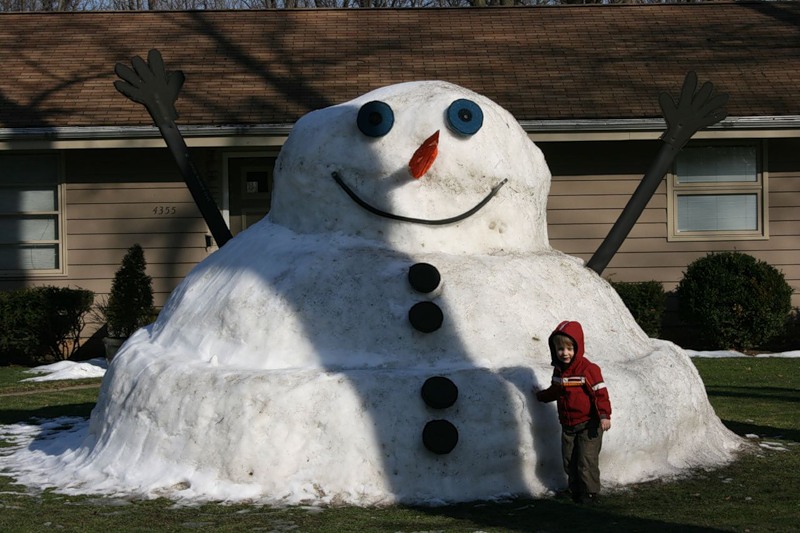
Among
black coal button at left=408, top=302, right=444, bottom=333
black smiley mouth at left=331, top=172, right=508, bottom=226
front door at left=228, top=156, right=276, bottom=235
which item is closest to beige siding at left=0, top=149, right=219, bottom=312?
front door at left=228, top=156, right=276, bottom=235

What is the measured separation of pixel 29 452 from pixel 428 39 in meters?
10.7

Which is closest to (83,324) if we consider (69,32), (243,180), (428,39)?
(243,180)

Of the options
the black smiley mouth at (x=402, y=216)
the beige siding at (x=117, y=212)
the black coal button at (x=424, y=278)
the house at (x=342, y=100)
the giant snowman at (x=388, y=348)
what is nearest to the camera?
the giant snowman at (x=388, y=348)

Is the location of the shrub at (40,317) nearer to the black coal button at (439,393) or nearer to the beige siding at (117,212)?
the beige siding at (117,212)

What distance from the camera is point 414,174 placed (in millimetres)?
6723

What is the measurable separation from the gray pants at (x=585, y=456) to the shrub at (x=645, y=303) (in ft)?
27.0

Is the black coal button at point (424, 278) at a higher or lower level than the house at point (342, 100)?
lower

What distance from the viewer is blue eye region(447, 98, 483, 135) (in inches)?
271

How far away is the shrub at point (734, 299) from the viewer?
46.3 ft

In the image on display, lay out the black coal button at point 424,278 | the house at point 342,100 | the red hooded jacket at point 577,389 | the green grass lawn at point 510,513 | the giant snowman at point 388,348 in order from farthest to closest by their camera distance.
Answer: the house at point 342,100
the black coal button at point 424,278
the giant snowman at point 388,348
the red hooded jacket at point 577,389
the green grass lawn at point 510,513

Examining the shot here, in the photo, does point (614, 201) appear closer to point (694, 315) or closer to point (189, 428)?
point (694, 315)

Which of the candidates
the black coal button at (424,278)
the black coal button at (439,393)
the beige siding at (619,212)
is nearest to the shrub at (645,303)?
the beige siding at (619,212)

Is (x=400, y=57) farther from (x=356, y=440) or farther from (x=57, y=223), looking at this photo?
(x=356, y=440)

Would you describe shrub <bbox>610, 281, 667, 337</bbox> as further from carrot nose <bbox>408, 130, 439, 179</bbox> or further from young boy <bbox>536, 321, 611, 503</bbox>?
young boy <bbox>536, 321, 611, 503</bbox>
